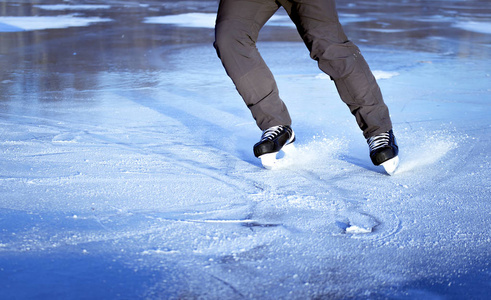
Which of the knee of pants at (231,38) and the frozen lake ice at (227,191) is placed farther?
the knee of pants at (231,38)

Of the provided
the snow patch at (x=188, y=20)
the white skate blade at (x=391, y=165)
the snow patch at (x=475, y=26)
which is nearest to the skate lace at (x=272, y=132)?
the white skate blade at (x=391, y=165)

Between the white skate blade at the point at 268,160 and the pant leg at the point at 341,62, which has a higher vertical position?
the pant leg at the point at 341,62

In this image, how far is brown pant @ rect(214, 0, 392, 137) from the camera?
8.06 ft

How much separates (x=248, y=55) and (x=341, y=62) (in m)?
0.36

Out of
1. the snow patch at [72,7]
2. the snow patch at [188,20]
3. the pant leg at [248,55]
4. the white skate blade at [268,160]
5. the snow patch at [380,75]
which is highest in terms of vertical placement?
the pant leg at [248,55]

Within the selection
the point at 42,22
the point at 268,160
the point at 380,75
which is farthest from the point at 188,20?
the point at 268,160

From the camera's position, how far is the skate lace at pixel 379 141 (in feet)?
7.86

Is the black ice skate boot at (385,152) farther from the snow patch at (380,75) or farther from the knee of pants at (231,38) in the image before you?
the snow patch at (380,75)

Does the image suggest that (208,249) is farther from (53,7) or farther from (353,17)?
(53,7)

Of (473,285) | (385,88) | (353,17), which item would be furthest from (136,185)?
(353,17)

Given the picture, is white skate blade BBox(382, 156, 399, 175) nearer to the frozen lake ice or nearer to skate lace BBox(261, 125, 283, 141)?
the frozen lake ice

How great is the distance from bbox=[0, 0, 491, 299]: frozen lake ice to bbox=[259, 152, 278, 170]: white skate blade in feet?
0.09

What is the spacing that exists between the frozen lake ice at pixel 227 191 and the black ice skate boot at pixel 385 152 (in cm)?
5

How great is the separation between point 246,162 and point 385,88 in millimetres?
1819
